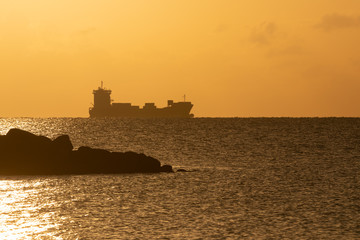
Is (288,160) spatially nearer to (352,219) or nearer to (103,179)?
(103,179)

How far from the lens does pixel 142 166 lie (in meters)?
61.8

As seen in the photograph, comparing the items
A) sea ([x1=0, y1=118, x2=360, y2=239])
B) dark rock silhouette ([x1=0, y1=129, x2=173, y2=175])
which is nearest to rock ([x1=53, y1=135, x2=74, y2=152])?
dark rock silhouette ([x1=0, y1=129, x2=173, y2=175])

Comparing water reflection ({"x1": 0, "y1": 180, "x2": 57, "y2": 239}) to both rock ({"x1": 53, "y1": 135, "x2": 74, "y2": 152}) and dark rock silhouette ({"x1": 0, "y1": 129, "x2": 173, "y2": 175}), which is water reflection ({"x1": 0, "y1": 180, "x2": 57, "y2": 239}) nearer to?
dark rock silhouette ({"x1": 0, "y1": 129, "x2": 173, "y2": 175})

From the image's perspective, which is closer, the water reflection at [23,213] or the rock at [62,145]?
the water reflection at [23,213]

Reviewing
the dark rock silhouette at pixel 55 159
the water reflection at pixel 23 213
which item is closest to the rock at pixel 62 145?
the dark rock silhouette at pixel 55 159

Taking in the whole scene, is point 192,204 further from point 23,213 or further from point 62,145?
point 62,145

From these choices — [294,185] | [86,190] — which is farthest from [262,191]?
[86,190]

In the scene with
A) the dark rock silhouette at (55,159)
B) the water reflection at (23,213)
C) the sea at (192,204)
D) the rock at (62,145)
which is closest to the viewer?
the water reflection at (23,213)

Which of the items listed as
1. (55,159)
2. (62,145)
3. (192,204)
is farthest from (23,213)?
(62,145)

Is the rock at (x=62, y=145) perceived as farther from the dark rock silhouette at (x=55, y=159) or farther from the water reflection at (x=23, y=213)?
the water reflection at (x=23, y=213)

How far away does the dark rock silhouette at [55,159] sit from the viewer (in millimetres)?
59562

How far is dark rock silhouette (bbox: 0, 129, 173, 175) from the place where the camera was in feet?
195

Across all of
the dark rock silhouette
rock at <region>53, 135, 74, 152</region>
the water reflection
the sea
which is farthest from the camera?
rock at <region>53, 135, 74, 152</region>

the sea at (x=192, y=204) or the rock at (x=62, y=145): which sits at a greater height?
the rock at (x=62, y=145)
